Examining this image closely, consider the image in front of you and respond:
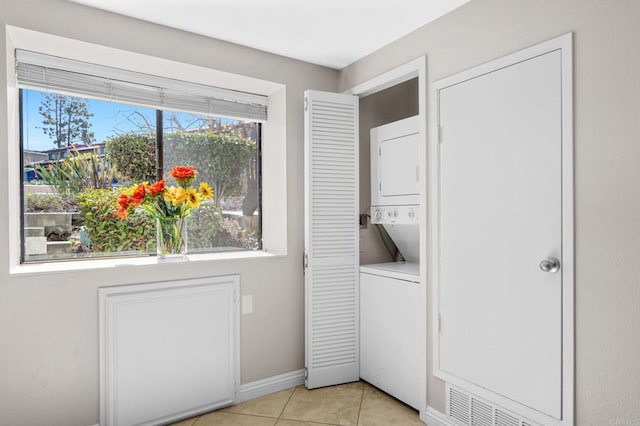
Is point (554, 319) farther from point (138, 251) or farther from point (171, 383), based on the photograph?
point (138, 251)

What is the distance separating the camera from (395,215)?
272cm

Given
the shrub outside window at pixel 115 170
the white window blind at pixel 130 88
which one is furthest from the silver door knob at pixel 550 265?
the white window blind at pixel 130 88

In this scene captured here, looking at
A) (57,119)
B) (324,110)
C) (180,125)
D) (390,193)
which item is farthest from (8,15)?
(390,193)

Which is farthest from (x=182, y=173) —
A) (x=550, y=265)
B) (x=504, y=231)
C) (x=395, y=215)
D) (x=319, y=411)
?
(x=550, y=265)

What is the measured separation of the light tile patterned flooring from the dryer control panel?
1.20m

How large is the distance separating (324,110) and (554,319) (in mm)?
1933

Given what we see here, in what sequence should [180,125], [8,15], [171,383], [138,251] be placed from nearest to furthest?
1. [8,15]
2. [171,383]
3. [138,251]
4. [180,125]

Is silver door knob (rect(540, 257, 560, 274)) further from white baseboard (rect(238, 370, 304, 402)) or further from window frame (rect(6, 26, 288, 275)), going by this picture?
white baseboard (rect(238, 370, 304, 402))

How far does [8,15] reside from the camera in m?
1.97

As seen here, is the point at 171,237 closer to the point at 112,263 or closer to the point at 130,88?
the point at 112,263

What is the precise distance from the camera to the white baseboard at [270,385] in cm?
267

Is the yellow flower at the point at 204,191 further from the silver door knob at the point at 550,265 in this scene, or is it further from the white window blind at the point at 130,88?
the silver door knob at the point at 550,265

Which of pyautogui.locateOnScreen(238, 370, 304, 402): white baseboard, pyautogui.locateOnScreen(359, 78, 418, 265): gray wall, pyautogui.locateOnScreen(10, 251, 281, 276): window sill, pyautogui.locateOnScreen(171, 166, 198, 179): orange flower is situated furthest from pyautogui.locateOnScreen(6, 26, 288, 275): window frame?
pyautogui.locateOnScreen(238, 370, 304, 402): white baseboard
